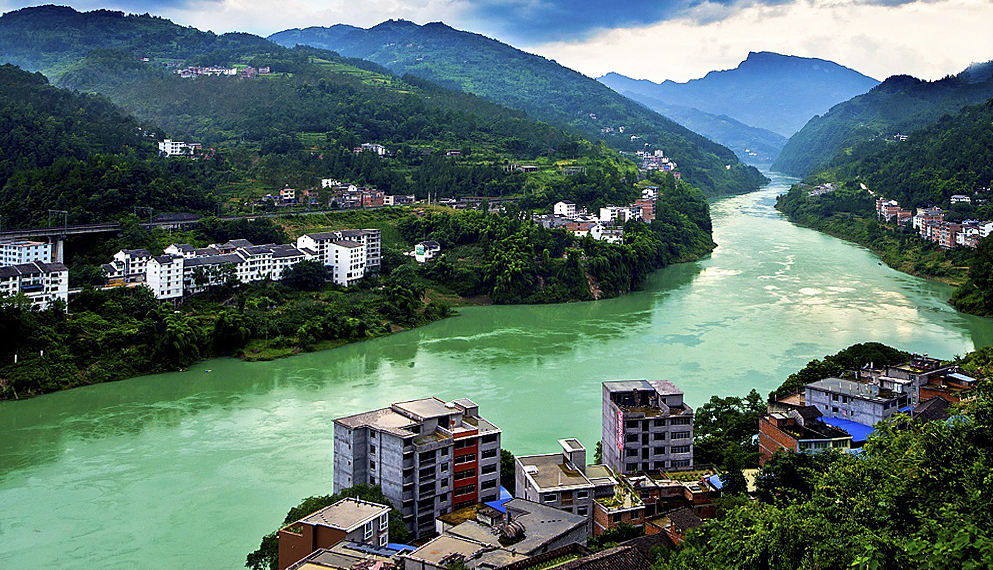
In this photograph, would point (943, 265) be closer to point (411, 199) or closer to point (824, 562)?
point (411, 199)

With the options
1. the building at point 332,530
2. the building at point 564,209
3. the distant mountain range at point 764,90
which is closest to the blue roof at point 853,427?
the building at point 332,530

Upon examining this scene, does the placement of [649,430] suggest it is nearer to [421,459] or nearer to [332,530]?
[421,459]

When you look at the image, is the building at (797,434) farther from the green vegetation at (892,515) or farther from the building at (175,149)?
the building at (175,149)

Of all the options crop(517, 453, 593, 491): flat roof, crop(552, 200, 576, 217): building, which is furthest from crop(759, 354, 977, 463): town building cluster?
crop(552, 200, 576, 217): building

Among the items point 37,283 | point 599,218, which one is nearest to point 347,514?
point 37,283

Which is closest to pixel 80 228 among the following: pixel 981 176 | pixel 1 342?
pixel 1 342

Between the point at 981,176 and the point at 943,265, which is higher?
the point at 981,176

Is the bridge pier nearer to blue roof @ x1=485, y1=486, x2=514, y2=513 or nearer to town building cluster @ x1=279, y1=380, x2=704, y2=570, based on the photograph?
town building cluster @ x1=279, y1=380, x2=704, y2=570
